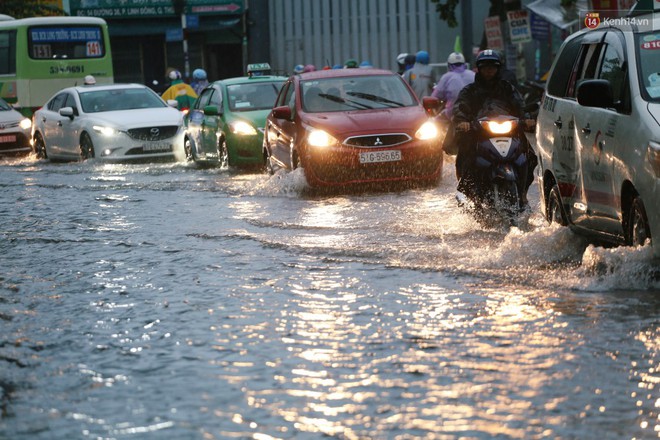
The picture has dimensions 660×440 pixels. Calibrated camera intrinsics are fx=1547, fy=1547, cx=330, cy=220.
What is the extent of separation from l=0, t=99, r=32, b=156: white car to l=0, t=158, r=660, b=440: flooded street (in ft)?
62.7

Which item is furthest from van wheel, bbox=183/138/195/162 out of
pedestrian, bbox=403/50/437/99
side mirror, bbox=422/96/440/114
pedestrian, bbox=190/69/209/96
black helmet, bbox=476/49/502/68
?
black helmet, bbox=476/49/502/68

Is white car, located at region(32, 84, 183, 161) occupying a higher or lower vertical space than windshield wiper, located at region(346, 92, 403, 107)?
lower

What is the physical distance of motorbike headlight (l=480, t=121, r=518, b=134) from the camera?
13.4m

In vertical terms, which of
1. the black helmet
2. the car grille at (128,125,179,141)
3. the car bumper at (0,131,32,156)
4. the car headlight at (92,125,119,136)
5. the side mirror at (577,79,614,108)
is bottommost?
the car bumper at (0,131,32,156)

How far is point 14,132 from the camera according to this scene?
33188 mm

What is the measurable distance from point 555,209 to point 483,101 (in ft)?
7.52

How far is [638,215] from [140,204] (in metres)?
9.40

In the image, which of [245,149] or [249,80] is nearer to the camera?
[245,149]

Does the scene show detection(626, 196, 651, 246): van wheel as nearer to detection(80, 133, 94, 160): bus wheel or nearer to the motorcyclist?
the motorcyclist

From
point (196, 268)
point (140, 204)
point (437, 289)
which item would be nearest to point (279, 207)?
point (140, 204)

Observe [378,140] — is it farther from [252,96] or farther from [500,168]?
[252,96]

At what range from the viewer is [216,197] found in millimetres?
18328

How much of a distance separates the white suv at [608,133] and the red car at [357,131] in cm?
614

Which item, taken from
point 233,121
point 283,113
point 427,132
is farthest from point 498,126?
point 233,121
